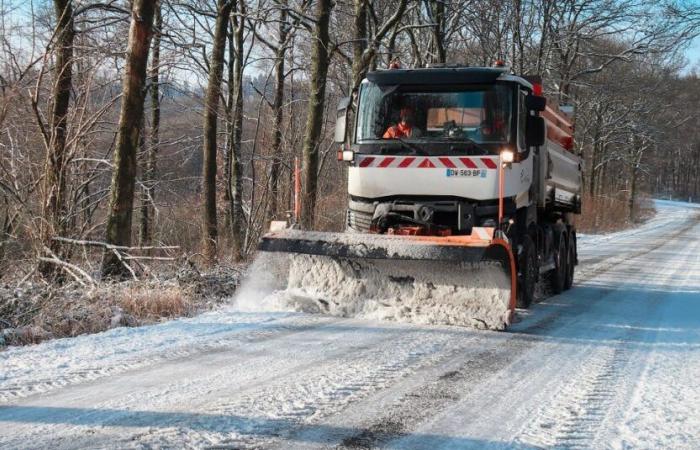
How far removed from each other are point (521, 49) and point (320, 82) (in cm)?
1285

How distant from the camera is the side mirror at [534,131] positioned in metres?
7.20

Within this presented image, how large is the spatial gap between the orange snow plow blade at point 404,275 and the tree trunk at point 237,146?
5.43 metres

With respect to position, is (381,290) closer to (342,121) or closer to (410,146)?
(410,146)

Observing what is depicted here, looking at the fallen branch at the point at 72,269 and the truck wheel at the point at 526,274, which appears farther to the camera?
the truck wheel at the point at 526,274

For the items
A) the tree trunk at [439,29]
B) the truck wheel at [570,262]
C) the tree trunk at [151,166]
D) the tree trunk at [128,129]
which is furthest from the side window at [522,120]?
the tree trunk at [439,29]

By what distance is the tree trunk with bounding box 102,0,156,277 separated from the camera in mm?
7949

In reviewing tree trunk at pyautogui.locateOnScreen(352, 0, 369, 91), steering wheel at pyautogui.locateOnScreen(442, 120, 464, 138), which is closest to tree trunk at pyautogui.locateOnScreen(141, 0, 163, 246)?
tree trunk at pyautogui.locateOnScreen(352, 0, 369, 91)

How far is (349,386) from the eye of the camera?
4066 mm

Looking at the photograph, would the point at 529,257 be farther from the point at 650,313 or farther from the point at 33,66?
the point at 33,66

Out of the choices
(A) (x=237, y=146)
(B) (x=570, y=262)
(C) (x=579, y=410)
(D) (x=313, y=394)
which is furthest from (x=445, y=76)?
(A) (x=237, y=146)

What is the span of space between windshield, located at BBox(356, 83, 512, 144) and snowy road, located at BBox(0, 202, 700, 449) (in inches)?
85.0

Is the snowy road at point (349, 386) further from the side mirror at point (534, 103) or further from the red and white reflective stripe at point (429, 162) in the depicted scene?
the side mirror at point (534, 103)

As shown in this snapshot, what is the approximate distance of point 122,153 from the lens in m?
8.06

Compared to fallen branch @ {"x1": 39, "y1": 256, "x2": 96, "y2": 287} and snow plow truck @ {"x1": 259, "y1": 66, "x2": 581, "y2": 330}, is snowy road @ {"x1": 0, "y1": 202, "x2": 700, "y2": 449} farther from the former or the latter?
fallen branch @ {"x1": 39, "y1": 256, "x2": 96, "y2": 287}
